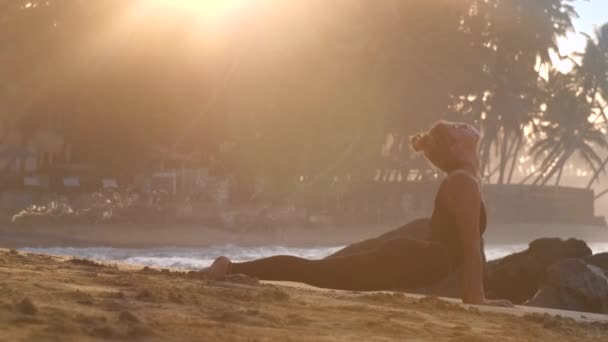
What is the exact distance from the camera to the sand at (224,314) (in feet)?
11.4

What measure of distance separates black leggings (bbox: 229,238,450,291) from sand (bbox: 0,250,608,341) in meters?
0.07

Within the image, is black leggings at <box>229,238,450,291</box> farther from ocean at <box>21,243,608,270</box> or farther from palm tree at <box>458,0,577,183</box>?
palm tree at <box>458,0,577,183</box>

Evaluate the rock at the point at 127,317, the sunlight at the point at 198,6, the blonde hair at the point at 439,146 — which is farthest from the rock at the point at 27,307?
the sunlight at the point at 198,6

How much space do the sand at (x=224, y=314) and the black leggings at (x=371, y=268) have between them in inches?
2.9

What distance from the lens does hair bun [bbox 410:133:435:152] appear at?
583 cm

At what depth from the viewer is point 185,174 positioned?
37.2 meters

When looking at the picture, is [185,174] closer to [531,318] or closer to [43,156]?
[43,156]

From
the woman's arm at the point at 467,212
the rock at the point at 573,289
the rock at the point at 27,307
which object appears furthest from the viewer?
the rock at the point at 573,289

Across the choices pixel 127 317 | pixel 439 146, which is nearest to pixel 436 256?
pixel 439 146

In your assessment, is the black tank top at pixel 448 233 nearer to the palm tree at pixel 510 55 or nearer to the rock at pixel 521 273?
the rock at pixel 521 273

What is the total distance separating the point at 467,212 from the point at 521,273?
4.70 m

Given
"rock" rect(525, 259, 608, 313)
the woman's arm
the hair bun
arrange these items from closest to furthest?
the woman's arm → the hair bun → "rock" rect(525, 259, 608, 313)

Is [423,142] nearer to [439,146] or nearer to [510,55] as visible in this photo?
[439,146]

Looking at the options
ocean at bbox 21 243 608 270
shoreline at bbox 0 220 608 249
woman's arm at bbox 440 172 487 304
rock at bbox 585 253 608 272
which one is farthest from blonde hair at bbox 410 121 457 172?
shoreline at bbox 0 220 608 249
